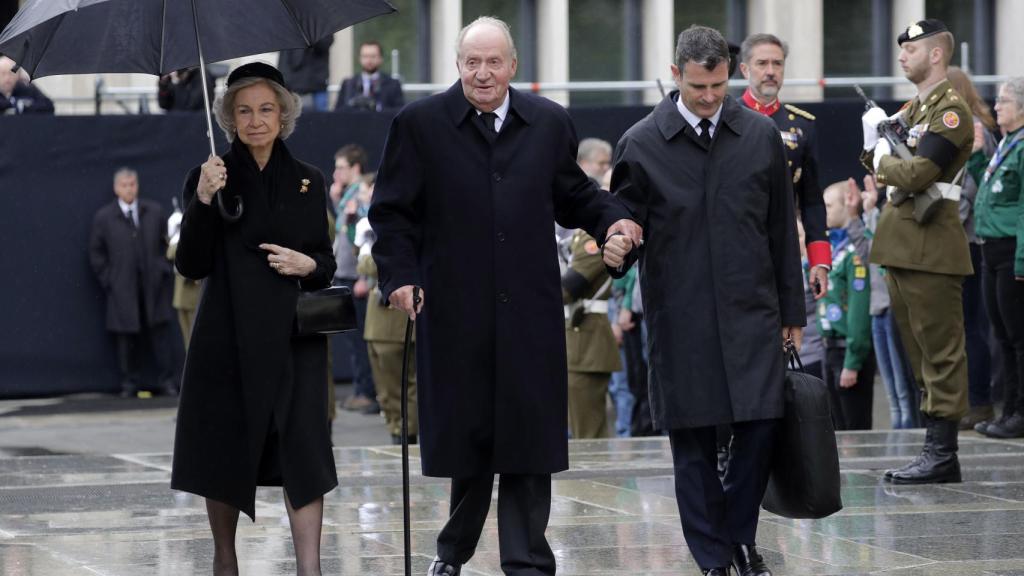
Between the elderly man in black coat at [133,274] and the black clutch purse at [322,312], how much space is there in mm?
10259

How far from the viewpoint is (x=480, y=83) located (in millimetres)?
6078

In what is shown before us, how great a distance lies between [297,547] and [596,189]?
161 cm

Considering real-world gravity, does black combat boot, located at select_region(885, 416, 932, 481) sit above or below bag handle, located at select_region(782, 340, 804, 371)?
below

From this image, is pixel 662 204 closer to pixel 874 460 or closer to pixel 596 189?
pixel 596 189

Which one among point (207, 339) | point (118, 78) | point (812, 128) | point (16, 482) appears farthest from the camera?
point (118, 78)

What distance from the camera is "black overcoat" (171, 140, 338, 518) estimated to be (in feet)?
19.6

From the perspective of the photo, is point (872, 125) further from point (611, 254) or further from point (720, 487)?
point (611, 254)

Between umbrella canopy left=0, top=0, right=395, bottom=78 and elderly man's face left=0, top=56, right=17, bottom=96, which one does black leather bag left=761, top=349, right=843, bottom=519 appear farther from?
elderly man's face left=0, top=56, right=17, bottom=96

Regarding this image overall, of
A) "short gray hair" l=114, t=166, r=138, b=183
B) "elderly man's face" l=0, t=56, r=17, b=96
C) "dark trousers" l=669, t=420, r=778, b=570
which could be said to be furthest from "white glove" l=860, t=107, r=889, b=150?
"elderly man's face" l=0, t=56, r=17, b=96

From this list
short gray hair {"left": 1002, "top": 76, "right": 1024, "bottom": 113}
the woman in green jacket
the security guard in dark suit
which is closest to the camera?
the security guard in dark suit

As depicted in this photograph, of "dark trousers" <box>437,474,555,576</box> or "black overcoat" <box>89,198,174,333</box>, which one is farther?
"black overcoat" <box>89,198,174,333</box>

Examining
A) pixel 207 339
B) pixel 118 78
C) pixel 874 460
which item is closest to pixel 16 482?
pixel 207 339

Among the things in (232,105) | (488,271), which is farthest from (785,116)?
(232,105)

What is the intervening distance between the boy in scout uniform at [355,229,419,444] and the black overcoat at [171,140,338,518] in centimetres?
638
